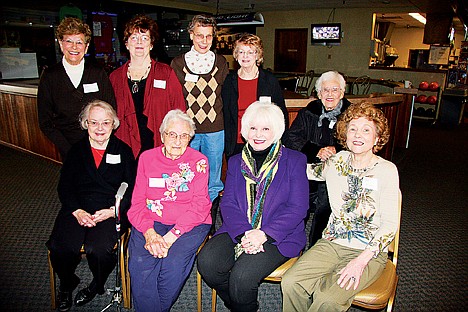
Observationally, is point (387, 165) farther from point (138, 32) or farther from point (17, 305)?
point (17, 305)

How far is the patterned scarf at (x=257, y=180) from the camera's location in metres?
1.99

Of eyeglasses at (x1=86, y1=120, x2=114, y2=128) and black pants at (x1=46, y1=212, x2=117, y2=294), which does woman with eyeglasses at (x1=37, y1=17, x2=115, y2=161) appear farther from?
black pants at (x1=46, y1=212, x2=117, y2=294)

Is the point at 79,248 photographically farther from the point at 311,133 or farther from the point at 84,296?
the point at 311,133

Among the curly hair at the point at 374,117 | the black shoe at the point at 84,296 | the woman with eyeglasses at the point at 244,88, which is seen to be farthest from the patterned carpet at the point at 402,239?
the woman with eyeglasses at the point at 244,88

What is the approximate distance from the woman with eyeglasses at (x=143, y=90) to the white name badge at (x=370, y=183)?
137 cm

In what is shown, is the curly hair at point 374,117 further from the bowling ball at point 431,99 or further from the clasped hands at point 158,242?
the bowling ball at point 431,99

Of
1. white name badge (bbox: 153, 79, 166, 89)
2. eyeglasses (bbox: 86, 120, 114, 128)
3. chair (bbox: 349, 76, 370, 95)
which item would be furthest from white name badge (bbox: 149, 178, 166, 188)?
chair (bbox: 349, 76, 370, 95)

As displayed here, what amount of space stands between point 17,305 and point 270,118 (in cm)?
194

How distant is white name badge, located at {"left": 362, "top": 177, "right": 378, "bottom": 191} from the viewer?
6.07 ft

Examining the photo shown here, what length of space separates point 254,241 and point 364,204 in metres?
0.61

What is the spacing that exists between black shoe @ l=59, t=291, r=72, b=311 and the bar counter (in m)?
3.37

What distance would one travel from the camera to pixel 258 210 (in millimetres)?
2002

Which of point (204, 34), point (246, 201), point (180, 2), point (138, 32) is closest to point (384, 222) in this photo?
point (246, 201)

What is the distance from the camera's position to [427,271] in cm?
271
